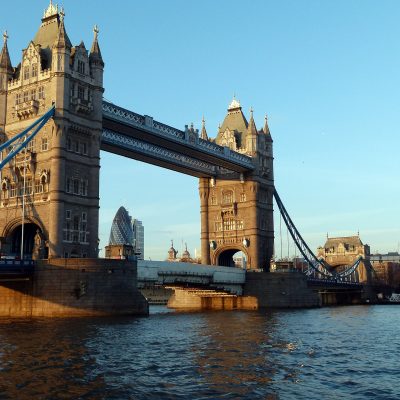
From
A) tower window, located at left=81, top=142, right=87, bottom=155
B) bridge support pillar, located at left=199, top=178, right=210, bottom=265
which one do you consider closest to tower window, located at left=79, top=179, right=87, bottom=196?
tower window, located at left=81, top=142, right=87, bottom=155

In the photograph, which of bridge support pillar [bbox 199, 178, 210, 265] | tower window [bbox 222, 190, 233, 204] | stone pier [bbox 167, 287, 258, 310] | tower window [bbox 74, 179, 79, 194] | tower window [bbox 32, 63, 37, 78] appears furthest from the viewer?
bridge support pillar [bbox 199, 178, 210, 265]

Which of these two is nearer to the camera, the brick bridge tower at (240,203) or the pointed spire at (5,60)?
the pointed spire at (5,60)

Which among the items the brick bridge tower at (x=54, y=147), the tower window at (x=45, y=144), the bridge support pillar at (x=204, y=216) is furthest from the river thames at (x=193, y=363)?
the bridge support pillar at (x=204, y=216)

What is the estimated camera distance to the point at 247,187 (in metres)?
108

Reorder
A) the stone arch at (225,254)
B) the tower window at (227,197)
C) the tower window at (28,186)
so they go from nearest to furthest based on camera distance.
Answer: the tower window at (28,186) < the stone arch at (225,254) < the tower window at (227,197)

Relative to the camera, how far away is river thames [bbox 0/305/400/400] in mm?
24219

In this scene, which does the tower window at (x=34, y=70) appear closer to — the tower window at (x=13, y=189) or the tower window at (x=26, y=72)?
the tower window at (x=26, y=72)

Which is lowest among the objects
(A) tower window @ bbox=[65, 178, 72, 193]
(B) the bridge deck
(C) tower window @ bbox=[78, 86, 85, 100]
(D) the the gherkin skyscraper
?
(A) tower window @ bbox=[65, 178, 72, 193]

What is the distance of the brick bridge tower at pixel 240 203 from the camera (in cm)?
10675

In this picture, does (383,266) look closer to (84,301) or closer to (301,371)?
(84,301)

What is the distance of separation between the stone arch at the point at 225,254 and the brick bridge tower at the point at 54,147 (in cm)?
4090

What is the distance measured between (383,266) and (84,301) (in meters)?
146

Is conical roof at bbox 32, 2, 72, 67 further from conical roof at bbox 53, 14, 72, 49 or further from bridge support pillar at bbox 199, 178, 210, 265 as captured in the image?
bridge support pillar at bbox 199, 178, 210, 265

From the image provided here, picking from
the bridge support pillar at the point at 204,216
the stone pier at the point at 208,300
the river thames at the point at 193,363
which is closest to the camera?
the river thames at the point at 193,363
